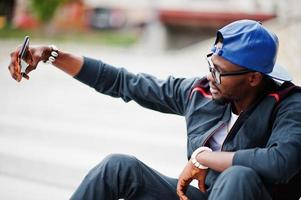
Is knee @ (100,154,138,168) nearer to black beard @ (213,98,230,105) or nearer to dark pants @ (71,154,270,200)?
dark pants @ (71,154,270,200)

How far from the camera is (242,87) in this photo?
2279 mm

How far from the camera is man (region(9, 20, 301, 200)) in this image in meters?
2.08

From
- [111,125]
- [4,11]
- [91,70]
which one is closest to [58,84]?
[111,125]

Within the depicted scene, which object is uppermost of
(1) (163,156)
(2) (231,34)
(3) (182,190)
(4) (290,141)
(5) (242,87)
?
(2) (231,34)

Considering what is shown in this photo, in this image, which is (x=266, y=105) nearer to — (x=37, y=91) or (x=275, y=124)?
(x=275, y=124)

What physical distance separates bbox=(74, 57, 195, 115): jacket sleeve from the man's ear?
1.41 feet

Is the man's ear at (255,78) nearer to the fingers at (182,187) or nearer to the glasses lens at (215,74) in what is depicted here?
the glasses lens at (215,74)

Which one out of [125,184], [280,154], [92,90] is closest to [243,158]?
[280,154]

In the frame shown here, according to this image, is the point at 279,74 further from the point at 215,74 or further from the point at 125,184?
the point at 125,184

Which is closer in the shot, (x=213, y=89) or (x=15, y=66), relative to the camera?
(x=213, y=89)

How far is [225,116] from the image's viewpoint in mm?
2383

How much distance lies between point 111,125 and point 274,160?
4.36 meters

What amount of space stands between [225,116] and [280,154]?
37 cm

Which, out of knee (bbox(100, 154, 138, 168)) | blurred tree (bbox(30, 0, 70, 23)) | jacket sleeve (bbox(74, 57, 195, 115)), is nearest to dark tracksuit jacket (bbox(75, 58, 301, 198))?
jacket sleeve (bbox(74, 57, 195, 115))
